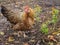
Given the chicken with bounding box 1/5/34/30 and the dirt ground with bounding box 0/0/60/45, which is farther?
the chicken with bounding box 1/5/34/30

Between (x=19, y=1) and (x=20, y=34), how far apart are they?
2505mm

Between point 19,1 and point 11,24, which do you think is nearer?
point 11,24

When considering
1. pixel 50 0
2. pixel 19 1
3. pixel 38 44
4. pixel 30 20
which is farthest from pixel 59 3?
pixel 38 44

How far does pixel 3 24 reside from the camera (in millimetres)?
6270

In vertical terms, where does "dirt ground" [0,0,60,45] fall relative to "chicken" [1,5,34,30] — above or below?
below

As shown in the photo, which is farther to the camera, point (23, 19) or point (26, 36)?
point (23, 19)

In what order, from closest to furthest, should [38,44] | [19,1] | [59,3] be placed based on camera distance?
1. [38,44]
2. [59,3]
3. [19,1]

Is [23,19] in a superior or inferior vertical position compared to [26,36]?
superior

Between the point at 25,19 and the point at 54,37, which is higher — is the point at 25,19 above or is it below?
above

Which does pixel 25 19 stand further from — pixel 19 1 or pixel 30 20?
pixel 19 1

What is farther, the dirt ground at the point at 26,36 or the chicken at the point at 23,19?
the chicken at the point at 23,19

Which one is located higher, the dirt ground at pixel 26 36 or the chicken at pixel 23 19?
the chicken at pixel 23 19

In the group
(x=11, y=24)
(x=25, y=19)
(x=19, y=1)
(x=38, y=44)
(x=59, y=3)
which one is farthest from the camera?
(x=19, y=1)

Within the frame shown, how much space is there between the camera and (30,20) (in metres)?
5.70
